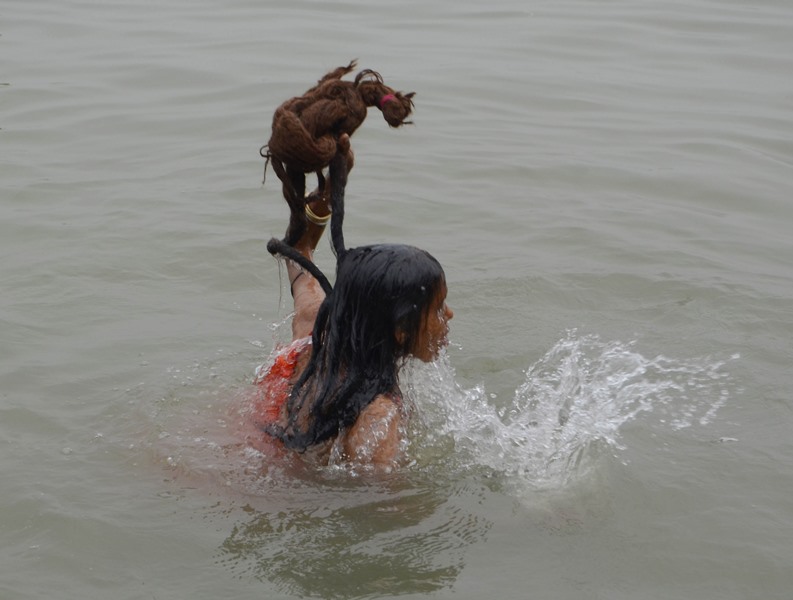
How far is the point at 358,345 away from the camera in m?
4.02

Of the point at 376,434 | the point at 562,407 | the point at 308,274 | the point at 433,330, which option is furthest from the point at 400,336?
the point at 562,407

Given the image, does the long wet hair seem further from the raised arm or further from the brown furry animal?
the raised arm

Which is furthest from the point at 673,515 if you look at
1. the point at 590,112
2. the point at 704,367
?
the point at 590,112

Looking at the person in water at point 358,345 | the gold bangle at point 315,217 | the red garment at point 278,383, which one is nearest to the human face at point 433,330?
the person in water at point 358,345

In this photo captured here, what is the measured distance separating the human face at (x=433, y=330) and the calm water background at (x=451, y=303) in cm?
65

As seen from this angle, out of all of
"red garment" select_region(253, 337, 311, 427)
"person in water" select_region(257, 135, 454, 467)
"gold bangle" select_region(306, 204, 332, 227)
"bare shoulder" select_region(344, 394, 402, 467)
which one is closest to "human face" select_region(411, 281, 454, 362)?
"person in water" select_region(257, 135, 454, 467)

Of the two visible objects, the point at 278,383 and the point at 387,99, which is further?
the point at 278,383

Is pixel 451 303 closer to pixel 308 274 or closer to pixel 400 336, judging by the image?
pixel 308 274

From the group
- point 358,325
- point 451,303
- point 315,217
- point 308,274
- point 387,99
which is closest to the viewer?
point 387,99

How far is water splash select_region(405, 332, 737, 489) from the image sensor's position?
4.78m

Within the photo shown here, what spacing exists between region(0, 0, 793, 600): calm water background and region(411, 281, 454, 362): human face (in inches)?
25.5

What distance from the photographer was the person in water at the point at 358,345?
3.92m

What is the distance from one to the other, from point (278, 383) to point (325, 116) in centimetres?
117

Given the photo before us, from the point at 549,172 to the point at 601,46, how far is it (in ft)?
11.9
